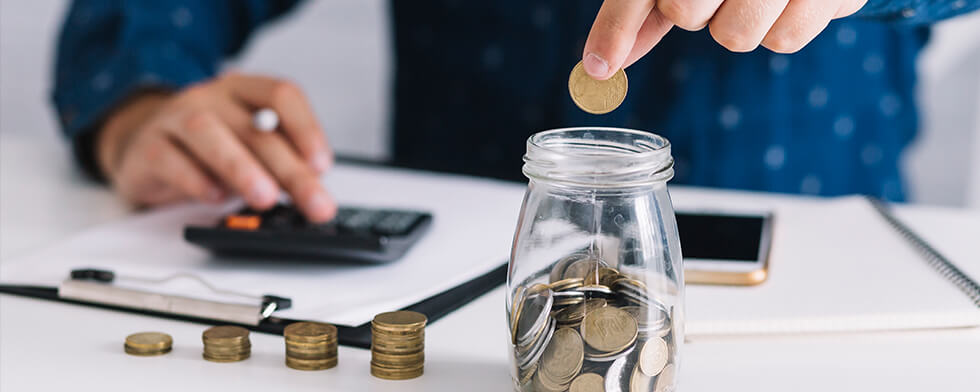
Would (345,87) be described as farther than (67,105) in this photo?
Yes

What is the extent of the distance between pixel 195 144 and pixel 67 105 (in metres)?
0.30

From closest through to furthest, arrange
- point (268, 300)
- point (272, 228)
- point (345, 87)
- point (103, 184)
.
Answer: point (268, 300)
point (272, 228)
point (103, 184)
point (345, 87)

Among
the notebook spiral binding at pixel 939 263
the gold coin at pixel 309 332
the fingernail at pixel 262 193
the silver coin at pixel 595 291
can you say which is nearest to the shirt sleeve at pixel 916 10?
the notebook spiral binding at pixel 939 263

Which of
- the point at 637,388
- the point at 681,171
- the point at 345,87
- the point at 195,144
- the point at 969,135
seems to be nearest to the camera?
the point at 637,388

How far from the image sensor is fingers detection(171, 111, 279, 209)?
2.42 feet

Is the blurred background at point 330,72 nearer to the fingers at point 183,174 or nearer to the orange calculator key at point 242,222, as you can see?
the fingers at point 183,174

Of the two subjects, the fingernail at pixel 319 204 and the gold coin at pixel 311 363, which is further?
the fingernail at pixel 319 204

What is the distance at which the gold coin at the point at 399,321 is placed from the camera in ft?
1.51

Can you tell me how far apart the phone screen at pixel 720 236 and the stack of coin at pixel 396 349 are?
23cm

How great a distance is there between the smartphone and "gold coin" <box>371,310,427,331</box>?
0.21 m

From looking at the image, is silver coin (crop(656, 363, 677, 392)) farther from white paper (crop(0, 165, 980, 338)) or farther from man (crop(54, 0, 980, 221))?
man (crop(54, 0, 980, 221))

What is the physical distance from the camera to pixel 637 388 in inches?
15.9

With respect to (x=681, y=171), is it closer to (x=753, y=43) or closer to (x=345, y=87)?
(x=753, y=43)

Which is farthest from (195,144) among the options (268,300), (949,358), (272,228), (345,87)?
(345,87)
